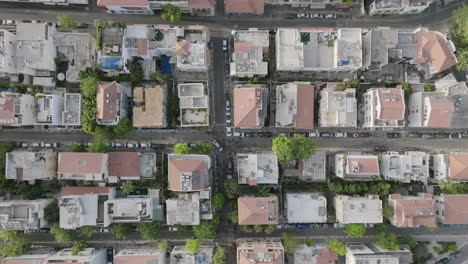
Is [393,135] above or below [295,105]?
below

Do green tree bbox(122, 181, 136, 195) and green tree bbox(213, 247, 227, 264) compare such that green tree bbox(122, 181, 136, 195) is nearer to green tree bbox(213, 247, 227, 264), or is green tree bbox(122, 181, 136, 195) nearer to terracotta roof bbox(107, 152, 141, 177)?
terracotta roof bbox(107, 152, 141, 177)

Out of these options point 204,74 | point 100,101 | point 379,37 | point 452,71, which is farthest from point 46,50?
point 452,71

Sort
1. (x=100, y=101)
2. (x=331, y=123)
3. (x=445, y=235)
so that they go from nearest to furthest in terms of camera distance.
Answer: (x=100, y=101) → (x=331, y=123) → (x=445, y=235)

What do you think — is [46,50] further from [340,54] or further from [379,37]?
[379,37]

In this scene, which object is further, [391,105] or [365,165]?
[365,165]

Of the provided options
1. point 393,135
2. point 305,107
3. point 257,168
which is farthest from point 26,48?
point 393,135

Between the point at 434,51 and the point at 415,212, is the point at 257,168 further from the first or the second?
the point at 434,51

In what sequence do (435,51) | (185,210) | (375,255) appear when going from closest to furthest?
(185,210), (375,255), (435,51)
